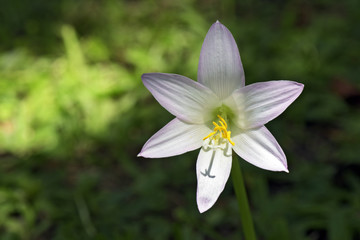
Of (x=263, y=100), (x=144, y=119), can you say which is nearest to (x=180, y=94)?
(x=263, y=100)

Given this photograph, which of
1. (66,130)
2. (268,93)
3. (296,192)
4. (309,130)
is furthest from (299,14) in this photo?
(268,93)

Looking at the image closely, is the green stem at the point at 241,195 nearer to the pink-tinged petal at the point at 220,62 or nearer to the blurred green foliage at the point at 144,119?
Result: the pink-tinged petal at the point at 220,62

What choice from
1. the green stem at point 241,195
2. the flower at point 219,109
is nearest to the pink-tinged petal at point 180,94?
the flower at point 219,109

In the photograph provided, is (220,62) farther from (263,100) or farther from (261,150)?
(261,150)

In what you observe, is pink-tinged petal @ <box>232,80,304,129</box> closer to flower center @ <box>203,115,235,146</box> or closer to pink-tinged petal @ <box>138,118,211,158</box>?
flower center @ <box>203,115,235,146</box>

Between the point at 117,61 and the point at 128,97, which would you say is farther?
the point at 117,61

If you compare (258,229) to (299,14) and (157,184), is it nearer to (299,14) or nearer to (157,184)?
(157,184)
